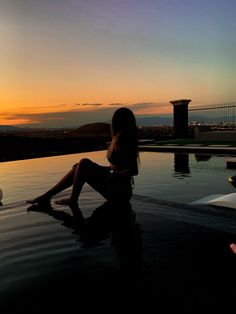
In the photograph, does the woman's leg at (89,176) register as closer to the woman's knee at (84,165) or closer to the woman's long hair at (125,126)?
the woman's knee at (84,165)

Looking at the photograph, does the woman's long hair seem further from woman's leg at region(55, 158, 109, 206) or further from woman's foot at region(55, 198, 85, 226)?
woman's foot at region(55, 198, 85, 226)

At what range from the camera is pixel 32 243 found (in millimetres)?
4707

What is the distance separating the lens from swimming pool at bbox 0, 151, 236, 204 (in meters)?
8.77

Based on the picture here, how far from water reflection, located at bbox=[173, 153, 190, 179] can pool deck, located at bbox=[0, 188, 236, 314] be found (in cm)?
540

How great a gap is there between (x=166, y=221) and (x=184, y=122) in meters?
23.2

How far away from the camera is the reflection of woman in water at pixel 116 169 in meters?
5.74

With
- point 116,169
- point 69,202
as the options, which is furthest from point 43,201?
point 116,169

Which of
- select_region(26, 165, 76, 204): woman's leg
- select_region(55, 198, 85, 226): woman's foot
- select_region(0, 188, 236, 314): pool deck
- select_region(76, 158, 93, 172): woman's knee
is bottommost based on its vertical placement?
select_region(0, 188, 236, 314): pool deck

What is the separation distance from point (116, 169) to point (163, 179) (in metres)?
4.87

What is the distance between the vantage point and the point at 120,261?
401cm

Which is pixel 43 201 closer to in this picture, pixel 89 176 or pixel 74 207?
pixel 74 207

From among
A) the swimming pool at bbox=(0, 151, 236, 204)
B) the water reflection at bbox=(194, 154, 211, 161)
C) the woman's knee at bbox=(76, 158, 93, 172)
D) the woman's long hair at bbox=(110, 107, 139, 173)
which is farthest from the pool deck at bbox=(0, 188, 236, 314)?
the water reflection at bbox=(194, 154, 211, 161)

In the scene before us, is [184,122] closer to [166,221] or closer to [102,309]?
[166,221]

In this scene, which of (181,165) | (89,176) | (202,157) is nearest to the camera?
(89,176)
